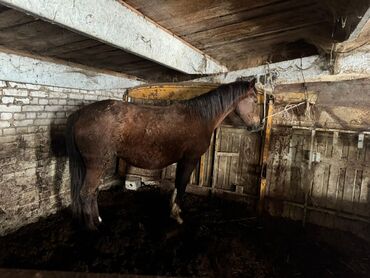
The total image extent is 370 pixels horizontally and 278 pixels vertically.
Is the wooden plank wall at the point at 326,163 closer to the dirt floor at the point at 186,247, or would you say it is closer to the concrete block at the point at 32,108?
the dirt floor at the point at 186,247

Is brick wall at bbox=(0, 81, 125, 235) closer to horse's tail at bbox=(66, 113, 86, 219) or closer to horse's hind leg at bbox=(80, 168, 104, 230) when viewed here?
horse's tail at bbox=(66, 113, 86, 219)

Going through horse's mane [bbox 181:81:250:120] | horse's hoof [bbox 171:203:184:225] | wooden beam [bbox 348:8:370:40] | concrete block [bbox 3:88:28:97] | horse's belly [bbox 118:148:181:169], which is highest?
wooden beam [bbox 348:8:370:40]

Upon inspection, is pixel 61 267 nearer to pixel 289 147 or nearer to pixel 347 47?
pixel 289 147

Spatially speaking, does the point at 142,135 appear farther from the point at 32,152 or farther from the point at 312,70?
the point at 312,70

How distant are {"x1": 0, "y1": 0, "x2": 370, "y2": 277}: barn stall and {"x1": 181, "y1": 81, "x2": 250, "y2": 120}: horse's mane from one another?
1.11 feet

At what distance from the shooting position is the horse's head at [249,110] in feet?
10.6

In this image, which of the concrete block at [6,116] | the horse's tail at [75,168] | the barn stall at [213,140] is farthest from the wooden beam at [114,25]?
the concrete block at [6,116]

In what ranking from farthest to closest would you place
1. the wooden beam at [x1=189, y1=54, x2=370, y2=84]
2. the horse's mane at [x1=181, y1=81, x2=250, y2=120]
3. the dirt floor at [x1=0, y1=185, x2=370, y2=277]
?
1. the horse's mane at [x1=181, y1=81, x2=250, y2=120]
2. the wooden beam at [x1=189, y1=54, x2=370, y2=84]
3. the dirt floor at [x1=0, y1=185, x2=370, y2=277]

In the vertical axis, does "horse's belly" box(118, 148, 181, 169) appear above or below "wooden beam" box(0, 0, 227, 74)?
below

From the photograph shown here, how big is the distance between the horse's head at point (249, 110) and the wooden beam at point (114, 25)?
44.3 inches

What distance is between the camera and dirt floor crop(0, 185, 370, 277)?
2.29 m

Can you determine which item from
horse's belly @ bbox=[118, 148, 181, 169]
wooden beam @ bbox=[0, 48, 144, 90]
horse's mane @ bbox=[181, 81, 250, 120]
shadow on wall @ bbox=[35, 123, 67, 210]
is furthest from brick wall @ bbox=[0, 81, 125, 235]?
horse's mane @ bbox=[181, 81, 250, 120]

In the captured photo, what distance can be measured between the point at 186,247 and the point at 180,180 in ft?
2.85

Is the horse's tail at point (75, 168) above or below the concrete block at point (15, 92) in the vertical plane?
below
